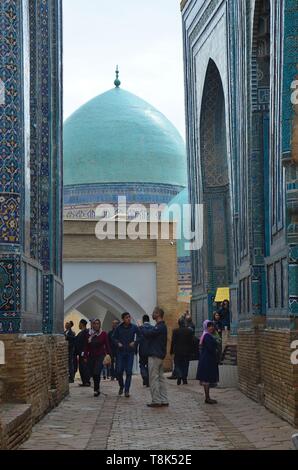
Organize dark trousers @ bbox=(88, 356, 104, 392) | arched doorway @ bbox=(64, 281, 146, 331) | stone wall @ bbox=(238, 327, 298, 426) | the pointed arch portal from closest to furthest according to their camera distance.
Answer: stone wall @ bbox=(238, 327, 298, 426)
dark trousers @ bbox=(88, 356, 104, 392)
the pointed arch portal
arched doorway @ bbox=(64, 281, 146, 331)

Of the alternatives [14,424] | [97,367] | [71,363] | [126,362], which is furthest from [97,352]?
[14,424]

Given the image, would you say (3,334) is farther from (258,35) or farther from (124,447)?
(258,35)

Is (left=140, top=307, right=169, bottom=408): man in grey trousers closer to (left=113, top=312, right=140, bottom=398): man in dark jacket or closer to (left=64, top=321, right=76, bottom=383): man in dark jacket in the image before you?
(left=113, top=312, right=140, bottom=398): man in dark jacket

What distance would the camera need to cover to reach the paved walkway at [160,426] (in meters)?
7.06

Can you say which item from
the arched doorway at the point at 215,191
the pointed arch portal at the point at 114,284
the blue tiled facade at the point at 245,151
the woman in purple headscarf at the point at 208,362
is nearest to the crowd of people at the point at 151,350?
the woman in purple headscarf at the point at 208,362

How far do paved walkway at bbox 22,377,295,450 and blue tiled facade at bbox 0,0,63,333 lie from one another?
94 centimetres

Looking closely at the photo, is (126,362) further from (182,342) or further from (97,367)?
(182,342)

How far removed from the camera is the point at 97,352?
12.2 metres

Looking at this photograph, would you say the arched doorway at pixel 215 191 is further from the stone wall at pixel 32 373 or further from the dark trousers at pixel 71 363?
the stone wall at pixel 32 373

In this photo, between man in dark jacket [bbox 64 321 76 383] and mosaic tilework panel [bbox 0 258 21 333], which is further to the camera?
man in dark jacket [bbox 64 321 76 383]

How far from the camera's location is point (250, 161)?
11.4 metres

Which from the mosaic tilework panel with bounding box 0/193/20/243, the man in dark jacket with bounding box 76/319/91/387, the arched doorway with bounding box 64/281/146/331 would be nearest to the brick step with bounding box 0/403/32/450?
the mosaic tilework panel with bounding box 0/193/20/243

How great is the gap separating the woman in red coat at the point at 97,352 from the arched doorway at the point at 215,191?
5.73 m

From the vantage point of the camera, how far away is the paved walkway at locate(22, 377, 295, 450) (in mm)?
7059
